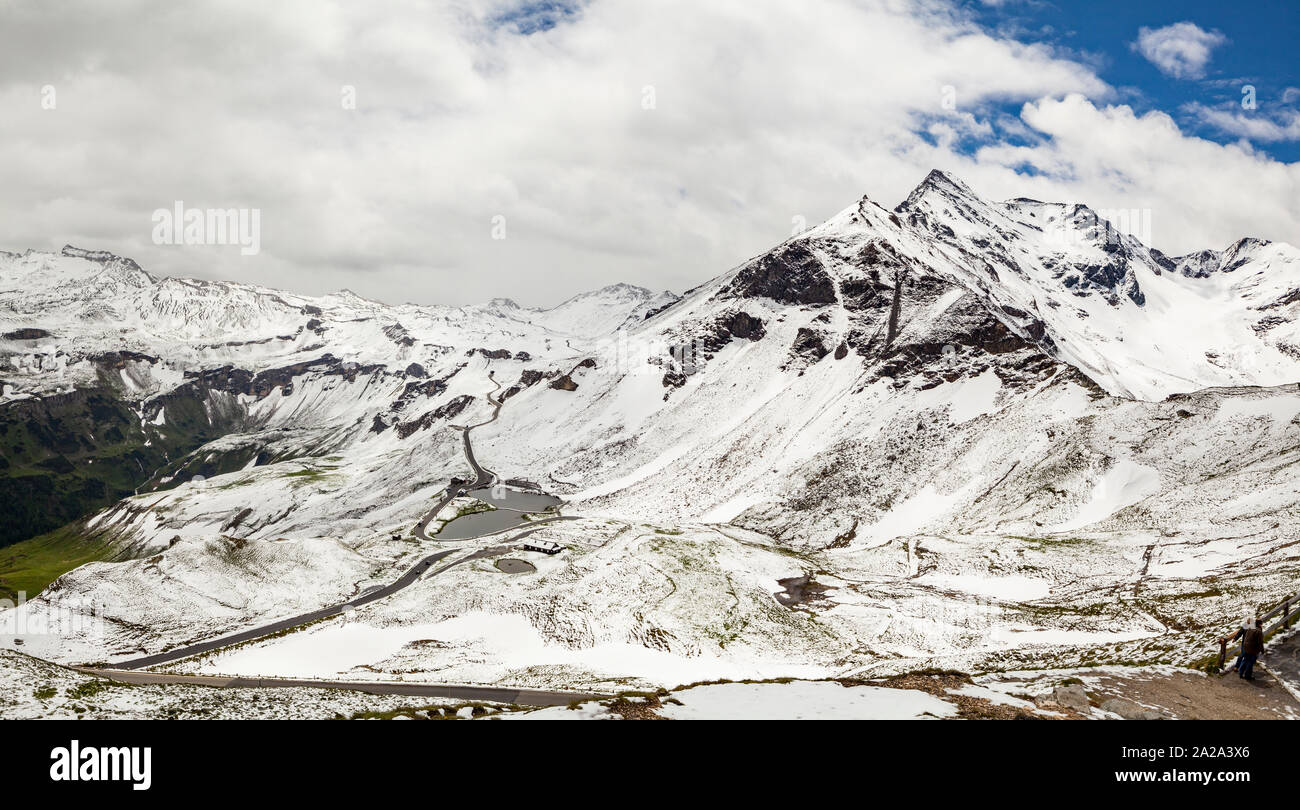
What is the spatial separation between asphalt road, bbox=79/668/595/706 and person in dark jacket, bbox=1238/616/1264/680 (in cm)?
3084

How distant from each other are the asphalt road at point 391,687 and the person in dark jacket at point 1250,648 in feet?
101

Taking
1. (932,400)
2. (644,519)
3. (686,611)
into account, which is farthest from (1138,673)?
(932,400)

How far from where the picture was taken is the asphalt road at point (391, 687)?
144ft

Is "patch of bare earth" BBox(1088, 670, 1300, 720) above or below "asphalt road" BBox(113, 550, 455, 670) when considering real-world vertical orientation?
above

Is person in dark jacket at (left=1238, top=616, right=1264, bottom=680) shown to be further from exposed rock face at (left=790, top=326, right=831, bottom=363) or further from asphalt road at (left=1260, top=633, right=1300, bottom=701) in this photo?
exposed rock face at (left=790, top=326, right=831, bottom=363)

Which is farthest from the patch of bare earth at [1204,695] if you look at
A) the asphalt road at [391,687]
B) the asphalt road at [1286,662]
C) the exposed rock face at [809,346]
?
the exposed rock face at [809,346]

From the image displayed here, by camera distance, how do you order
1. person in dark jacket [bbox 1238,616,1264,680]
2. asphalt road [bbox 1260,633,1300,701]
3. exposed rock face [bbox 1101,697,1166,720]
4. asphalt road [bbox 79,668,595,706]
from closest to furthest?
exposed rock face [bbox 1101,697,1166,720] → asphalt road [bbox 1260,633,1300,701] → person in dark jacket [bbox 1238,616,1264,680] → asphalt road [bbox 79,668,595,706]

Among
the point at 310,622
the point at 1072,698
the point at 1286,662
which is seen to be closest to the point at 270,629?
the point at 310,622

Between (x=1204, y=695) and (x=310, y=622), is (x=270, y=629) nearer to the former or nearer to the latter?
(x=310, y=622)

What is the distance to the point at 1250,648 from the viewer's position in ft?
84.4

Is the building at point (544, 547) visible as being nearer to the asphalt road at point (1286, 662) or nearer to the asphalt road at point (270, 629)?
the asphalt road at point (270, 629)

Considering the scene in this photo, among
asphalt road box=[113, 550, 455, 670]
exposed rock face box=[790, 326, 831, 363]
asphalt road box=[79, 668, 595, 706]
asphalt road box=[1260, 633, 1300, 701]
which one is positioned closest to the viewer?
asphalt road box=[1260, 633, 1300, 701]

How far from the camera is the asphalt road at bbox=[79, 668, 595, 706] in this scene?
144 feet

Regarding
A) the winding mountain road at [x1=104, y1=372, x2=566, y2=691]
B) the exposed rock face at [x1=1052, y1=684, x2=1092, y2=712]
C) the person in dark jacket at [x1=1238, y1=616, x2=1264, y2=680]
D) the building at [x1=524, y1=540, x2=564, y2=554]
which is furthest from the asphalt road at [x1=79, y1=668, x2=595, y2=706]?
the building at [x1=524, y1=540, x2=564, y2=554]
